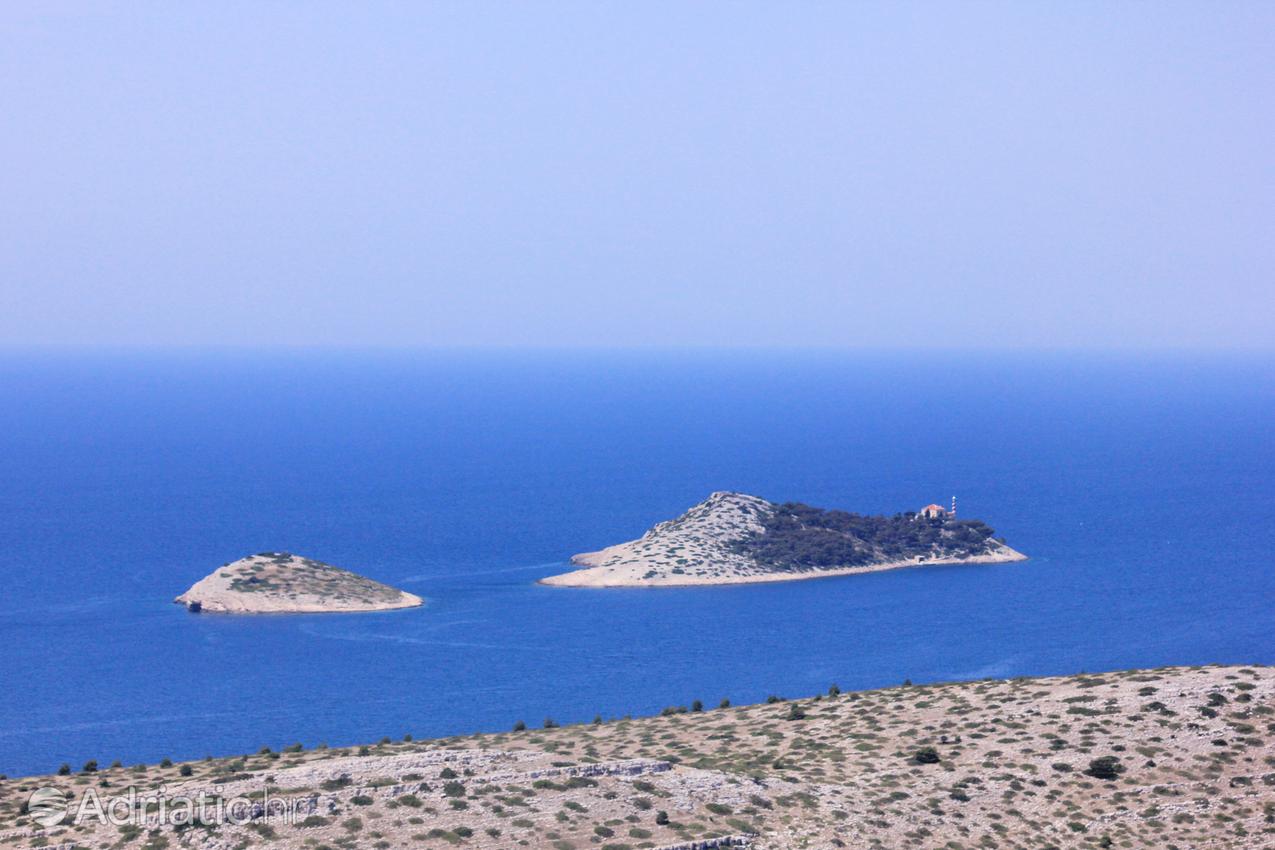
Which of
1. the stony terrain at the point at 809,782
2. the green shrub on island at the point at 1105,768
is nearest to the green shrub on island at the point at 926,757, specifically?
the stony terrain at the point at 809,782

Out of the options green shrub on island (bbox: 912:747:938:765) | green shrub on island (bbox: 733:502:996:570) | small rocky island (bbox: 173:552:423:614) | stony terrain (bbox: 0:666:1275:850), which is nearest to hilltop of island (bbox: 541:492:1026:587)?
green shrub on island (bbox: 733:502:996:570)

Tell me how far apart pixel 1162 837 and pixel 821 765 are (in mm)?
10674

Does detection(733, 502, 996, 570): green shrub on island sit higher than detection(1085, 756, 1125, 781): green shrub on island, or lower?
lower

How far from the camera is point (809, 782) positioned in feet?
150

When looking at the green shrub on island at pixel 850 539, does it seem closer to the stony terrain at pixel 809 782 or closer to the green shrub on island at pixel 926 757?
the stony terrain at pixel 809 782

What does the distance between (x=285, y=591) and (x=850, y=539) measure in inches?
2154

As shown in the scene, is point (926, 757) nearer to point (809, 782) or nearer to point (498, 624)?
point (809, 782)

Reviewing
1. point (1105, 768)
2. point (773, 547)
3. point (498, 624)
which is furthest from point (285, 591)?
point (1105, 768)

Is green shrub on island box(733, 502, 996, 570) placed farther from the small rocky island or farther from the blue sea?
the small rocky island

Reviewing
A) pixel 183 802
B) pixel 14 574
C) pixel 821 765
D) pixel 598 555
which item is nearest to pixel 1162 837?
pixel 821 765

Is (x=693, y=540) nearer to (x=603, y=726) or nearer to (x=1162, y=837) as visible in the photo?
(x=603, y=726)

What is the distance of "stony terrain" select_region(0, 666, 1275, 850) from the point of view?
132 feet

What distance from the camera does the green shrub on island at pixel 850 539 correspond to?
457 feet

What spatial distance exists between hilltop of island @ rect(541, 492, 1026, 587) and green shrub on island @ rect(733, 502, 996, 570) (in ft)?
0.31
